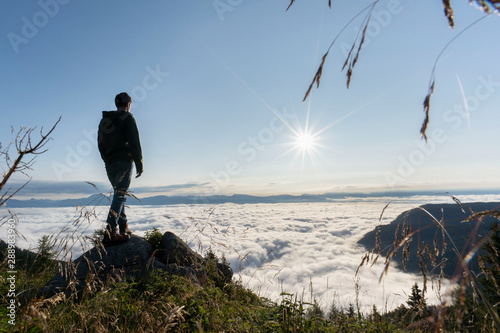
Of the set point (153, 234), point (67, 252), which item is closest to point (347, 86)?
point (67, 252)

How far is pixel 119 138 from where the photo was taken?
5770 millimetres

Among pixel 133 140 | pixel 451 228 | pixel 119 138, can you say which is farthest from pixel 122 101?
pixel 451 228

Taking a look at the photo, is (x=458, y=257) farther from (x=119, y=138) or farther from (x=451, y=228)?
(x=119, y=138)

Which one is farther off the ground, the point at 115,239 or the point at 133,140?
the point at 133,140

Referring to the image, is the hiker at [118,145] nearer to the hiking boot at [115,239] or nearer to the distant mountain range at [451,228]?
the hiking boot at [115,239]

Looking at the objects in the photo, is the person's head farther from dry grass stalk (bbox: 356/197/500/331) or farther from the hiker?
dry grass stalk (bbox: 356/197/500/331)

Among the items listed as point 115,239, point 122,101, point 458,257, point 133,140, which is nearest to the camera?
point 458,257

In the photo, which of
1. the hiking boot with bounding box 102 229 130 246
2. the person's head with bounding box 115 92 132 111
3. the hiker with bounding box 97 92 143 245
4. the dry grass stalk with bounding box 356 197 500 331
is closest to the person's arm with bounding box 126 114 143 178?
the hiker with bounding box 97 92 143 245

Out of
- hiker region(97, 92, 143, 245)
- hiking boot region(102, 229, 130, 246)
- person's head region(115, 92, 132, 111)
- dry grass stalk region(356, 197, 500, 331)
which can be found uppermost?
person's head region(115, 92, 132, 111)

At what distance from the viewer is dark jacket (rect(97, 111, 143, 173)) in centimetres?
574

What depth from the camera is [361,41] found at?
1193 mm

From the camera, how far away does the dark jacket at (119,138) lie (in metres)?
5.74

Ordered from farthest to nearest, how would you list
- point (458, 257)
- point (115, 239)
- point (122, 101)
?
point (115, 239), point (122, 101), point (458, 257)

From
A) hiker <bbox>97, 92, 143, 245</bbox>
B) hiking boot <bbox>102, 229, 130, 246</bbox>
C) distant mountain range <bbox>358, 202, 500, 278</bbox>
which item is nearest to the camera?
distant mountain range <bbox>358, 202, 500, 278</bbox>
